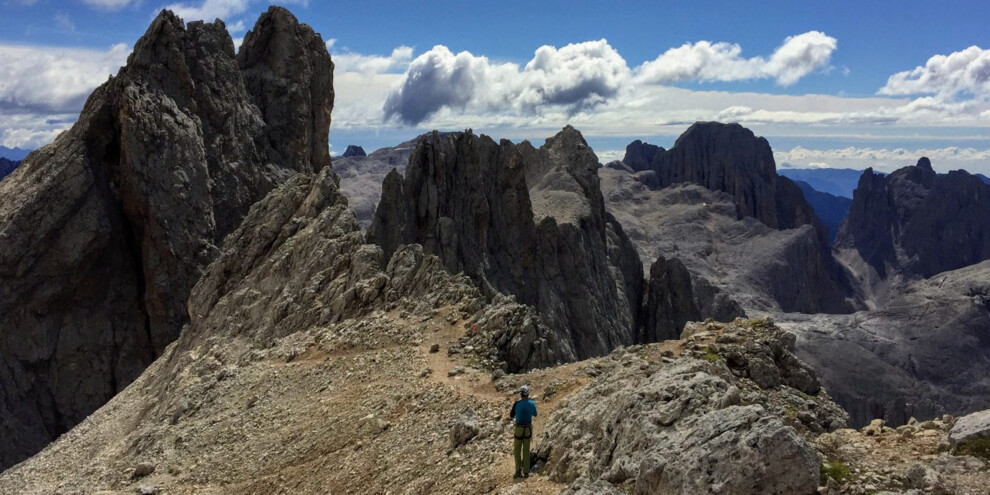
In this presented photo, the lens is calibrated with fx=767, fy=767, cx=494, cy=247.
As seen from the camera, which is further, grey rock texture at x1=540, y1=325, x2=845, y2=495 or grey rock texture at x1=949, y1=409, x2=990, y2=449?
grey rock texture at x1=949, y1=409, x2=990, y2=449

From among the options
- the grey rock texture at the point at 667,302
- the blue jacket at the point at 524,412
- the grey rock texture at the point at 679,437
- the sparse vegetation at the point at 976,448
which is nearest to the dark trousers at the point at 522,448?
the blue jacket at the point at 524,412

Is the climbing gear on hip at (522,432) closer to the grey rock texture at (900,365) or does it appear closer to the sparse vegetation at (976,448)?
the sparse vegetation at (976,448)

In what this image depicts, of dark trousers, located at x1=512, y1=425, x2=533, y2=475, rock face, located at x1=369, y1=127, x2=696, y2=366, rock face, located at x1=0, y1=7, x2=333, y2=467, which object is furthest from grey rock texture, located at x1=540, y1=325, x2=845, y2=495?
rock face, located at x1=0, y1=7, x2=333, y2=467

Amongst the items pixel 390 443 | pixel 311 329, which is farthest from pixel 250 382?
pixel 390 443

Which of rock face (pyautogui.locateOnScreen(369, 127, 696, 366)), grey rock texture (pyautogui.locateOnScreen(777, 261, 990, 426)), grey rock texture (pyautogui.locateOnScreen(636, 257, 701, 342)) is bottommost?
grey rock texture (pyautogui.locateOnScreen(777, 261, 990, 426))

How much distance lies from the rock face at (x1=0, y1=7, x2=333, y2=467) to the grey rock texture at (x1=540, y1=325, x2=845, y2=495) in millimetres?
63566

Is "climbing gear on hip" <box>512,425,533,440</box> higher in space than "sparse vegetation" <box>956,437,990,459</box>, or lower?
lower

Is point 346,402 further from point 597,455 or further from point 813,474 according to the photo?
point 813,474

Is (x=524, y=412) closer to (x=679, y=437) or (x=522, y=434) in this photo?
(x=522, y=434)

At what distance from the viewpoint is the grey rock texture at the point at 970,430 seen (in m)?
15.5

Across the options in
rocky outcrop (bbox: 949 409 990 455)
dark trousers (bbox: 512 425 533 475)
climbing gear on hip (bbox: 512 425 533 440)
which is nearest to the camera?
rocky outcrop (bbox: 949 409 990 455)

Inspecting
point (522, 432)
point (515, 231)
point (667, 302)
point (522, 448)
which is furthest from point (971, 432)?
point (667, 302)

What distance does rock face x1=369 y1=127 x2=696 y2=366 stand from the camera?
A: 87.9 m

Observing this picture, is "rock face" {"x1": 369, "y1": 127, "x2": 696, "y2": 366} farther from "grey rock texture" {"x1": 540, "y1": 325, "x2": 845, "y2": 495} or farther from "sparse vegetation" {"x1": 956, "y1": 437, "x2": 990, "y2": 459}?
"sparse vegetation" {"x1": 956, "y1": 437, "x2": 990, "y2": 459}
